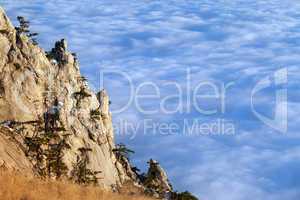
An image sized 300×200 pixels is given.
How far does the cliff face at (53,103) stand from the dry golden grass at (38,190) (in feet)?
70.7

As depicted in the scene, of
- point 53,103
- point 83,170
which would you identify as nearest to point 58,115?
point 53,103

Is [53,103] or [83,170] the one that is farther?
[53,103]

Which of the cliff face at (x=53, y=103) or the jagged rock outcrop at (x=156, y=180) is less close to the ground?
the cliff face at (x=53, y=103)

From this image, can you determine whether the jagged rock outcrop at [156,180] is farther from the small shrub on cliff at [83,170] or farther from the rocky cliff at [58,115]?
the small shrub on cliff at [83,170]

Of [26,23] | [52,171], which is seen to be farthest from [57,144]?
[26,23]

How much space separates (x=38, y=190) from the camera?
22.3 metres

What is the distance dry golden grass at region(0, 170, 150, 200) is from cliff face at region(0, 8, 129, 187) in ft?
70.7

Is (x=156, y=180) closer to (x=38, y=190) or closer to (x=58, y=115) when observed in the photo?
(x=58, y=115)

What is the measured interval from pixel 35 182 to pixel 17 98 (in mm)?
35589

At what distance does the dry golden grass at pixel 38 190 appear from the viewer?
2111cm

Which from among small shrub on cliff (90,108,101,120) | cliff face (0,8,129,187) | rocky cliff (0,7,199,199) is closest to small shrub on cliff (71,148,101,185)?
rocky cliff (0,7,199,199)

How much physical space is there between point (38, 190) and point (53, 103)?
4368 cm

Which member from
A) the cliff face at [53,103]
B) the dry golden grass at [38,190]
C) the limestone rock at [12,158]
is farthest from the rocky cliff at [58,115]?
the dry golden grass at [38,190]

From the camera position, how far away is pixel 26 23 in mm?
75000
